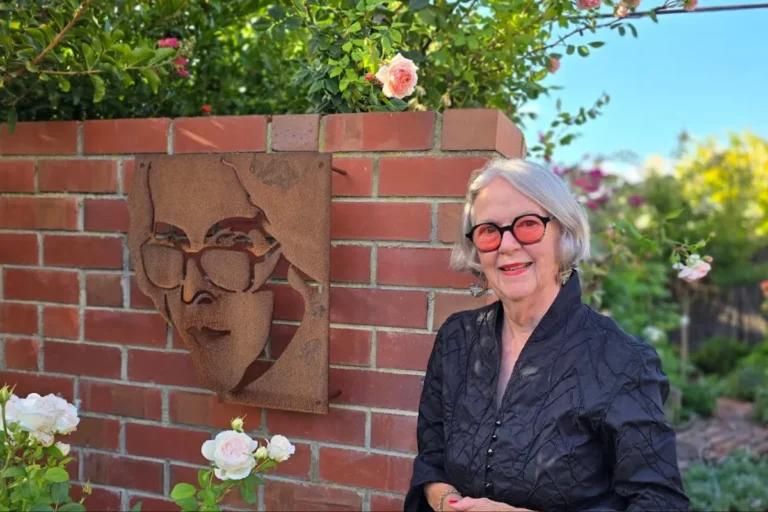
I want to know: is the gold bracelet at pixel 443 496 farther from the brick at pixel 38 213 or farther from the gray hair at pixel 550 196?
the brick at pixel 38 213

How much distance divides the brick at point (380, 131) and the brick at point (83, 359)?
0.94 meters

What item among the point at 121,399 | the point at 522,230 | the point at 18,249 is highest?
the point at 522,230

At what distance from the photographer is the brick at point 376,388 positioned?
1.67 m

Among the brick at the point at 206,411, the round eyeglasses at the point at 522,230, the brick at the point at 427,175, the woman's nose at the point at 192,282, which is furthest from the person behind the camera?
the brick at the point at 206,411

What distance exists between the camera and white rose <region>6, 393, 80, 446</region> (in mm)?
1181

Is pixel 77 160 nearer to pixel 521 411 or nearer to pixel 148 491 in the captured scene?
pixel 148 491

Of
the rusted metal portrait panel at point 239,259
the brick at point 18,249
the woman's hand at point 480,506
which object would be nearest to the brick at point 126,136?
the rusted metal portrait panel at point 239,259

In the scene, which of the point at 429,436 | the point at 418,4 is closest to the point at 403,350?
the point at 429,436

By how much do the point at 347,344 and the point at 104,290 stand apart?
79 cm

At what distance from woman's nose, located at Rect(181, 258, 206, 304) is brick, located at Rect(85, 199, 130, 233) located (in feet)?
1.10

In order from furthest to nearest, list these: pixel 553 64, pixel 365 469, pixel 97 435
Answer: pixel 553 64 < pixel 97 435 < pixel 365 469

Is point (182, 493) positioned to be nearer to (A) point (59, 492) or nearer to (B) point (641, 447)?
(A) point (59, 492)

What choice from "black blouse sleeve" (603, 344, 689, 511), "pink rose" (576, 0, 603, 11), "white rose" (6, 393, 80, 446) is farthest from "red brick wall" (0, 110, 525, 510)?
"white rose" (6, 393, 80, 446)

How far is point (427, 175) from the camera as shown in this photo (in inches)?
63.8
